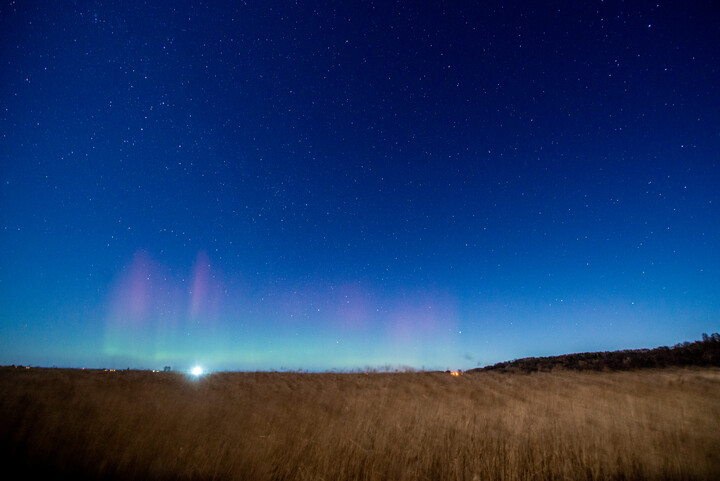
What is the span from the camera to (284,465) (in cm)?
480

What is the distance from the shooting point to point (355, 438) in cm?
600

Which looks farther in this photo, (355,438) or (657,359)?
(657,359)

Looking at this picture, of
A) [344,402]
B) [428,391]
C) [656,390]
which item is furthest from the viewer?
[428,391]

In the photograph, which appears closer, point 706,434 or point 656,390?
point 706,434

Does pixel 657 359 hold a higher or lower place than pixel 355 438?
lower

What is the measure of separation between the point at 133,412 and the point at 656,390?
16.3 metres

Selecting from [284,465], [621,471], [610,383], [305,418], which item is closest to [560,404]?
[621,471]

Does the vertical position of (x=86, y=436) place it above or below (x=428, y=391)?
above

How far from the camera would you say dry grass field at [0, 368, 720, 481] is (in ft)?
15.7

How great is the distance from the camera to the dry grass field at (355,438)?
4797mm

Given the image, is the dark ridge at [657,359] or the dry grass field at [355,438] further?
the dark ridge at [657,359]

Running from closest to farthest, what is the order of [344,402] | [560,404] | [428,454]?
[428,454] < [560,404] < [344,402]

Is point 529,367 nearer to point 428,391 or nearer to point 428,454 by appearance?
point 428,391

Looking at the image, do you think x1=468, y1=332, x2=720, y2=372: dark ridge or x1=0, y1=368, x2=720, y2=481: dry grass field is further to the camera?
x1=468, y1=332, x2=720, y2=372: dark ridge
